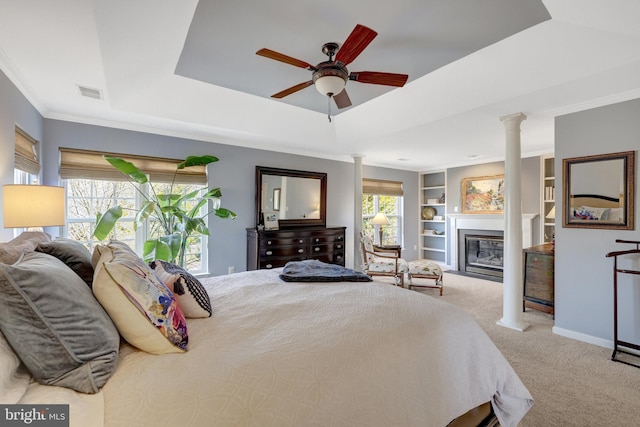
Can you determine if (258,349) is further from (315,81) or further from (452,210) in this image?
(452,210)

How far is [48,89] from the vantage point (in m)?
2.59

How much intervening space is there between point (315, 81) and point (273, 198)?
282 centimetres

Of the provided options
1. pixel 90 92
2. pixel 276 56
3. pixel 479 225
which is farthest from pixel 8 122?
pixel 479 225

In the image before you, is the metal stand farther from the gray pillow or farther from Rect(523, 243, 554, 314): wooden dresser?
the gray pillow

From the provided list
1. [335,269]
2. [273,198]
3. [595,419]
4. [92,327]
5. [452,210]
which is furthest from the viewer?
[452,210]

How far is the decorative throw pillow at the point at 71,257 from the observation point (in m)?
1.24

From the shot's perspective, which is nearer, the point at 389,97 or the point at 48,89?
the point at 48,89

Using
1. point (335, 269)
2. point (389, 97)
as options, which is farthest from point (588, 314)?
point (389, 97)

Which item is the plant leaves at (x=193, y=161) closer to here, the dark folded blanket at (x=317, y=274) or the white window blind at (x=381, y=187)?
the dark folded blanket at (x=317, y=274)

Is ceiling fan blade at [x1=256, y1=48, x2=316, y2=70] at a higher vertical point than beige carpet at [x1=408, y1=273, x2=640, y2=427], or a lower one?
higher

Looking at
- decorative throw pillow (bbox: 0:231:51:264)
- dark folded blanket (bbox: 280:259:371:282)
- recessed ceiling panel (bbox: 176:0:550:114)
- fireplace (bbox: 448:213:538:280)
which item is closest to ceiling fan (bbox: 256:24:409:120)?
recessed ceiling panel (bbox: 176:0:550:114)

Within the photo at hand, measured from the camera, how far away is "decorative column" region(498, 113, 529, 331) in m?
3.21

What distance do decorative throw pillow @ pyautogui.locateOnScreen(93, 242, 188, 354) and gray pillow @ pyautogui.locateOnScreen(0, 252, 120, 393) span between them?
0.32 ft

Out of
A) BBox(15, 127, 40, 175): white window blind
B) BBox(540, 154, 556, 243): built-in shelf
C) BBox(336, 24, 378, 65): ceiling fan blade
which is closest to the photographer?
BBox(336, 24, 378, 65): ceiling fan blade
